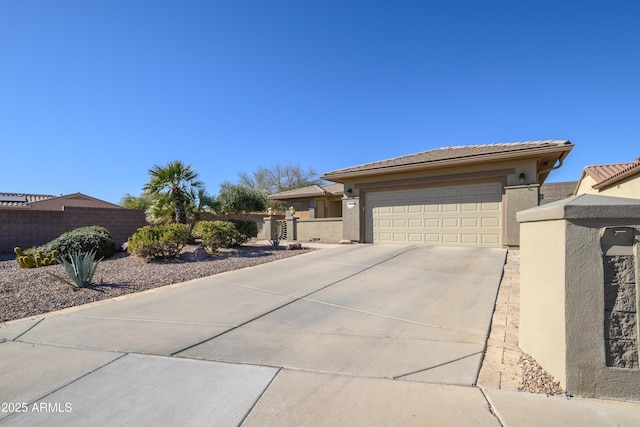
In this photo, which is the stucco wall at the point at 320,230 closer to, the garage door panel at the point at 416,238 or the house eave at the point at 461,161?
the house eave at the point at 461,161

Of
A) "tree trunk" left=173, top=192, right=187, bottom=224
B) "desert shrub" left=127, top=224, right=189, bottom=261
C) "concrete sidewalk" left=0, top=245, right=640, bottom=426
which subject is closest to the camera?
"concrete sidewalk" left=0, top=245, right=640, bottom=426

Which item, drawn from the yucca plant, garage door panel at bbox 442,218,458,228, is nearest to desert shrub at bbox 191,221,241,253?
the yucca plant

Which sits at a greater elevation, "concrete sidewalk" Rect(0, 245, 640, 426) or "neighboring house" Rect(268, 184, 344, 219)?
"neighboring house" Rect(268, 184, 344, 219)

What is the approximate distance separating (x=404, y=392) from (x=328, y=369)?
74cm

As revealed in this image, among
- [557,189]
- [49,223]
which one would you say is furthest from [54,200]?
[557,189]

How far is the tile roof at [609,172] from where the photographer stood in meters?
12.2

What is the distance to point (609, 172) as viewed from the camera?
16188 millimetres

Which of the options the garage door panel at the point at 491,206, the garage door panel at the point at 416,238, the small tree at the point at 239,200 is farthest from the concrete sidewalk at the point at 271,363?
the small tree at the point at 239,200

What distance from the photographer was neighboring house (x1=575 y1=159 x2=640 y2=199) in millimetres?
11798

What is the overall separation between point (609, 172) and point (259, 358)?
67.6 ft

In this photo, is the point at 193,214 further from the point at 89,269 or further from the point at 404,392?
the point at 404,392

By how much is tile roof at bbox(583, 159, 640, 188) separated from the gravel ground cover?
13.6m

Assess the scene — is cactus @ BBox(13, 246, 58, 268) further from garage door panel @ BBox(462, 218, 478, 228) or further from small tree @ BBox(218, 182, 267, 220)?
small tree @ BBox(218, 182, 267, 220)

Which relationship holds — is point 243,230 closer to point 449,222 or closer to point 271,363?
point 449,222
